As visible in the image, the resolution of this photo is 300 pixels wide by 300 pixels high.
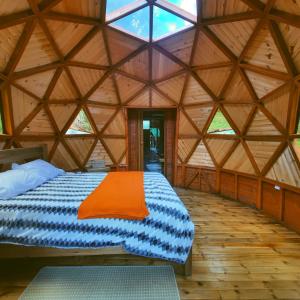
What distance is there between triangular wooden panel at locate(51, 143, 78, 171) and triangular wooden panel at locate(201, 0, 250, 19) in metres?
4.70

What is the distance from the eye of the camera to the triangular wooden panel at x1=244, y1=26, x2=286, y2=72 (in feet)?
12.1

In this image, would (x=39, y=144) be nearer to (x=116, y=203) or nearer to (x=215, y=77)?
(x=116, y=203)

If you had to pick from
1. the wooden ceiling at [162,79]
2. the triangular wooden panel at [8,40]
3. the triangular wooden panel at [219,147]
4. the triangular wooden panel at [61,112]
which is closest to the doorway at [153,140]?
the wooden ceiling at [162,79]

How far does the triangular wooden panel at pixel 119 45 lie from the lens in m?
4.72

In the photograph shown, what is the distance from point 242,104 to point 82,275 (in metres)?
4.79

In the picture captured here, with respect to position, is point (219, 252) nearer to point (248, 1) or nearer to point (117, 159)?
point (248, 1)

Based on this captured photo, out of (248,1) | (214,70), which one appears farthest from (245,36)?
(214,70)

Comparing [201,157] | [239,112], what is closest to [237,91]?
[239,112]

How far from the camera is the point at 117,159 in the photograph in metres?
7.39

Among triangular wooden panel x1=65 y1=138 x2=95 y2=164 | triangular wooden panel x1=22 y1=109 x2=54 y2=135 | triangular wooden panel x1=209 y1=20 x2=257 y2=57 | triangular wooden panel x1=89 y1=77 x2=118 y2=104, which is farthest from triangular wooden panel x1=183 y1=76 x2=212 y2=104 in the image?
triangular wooden panel x1=22 y1=109 x2=54 y2=135

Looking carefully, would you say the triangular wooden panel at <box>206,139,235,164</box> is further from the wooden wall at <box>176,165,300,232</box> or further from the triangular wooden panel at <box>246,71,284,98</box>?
A: the triangular wooden panel at <box>246,71,284,98</box>

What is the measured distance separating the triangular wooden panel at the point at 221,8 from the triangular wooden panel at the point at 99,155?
465cm

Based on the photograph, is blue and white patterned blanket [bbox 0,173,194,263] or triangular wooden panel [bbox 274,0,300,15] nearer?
blue and white patterned blanket [bbox 0,173,194,263]

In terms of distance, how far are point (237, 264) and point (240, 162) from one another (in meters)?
3.23
